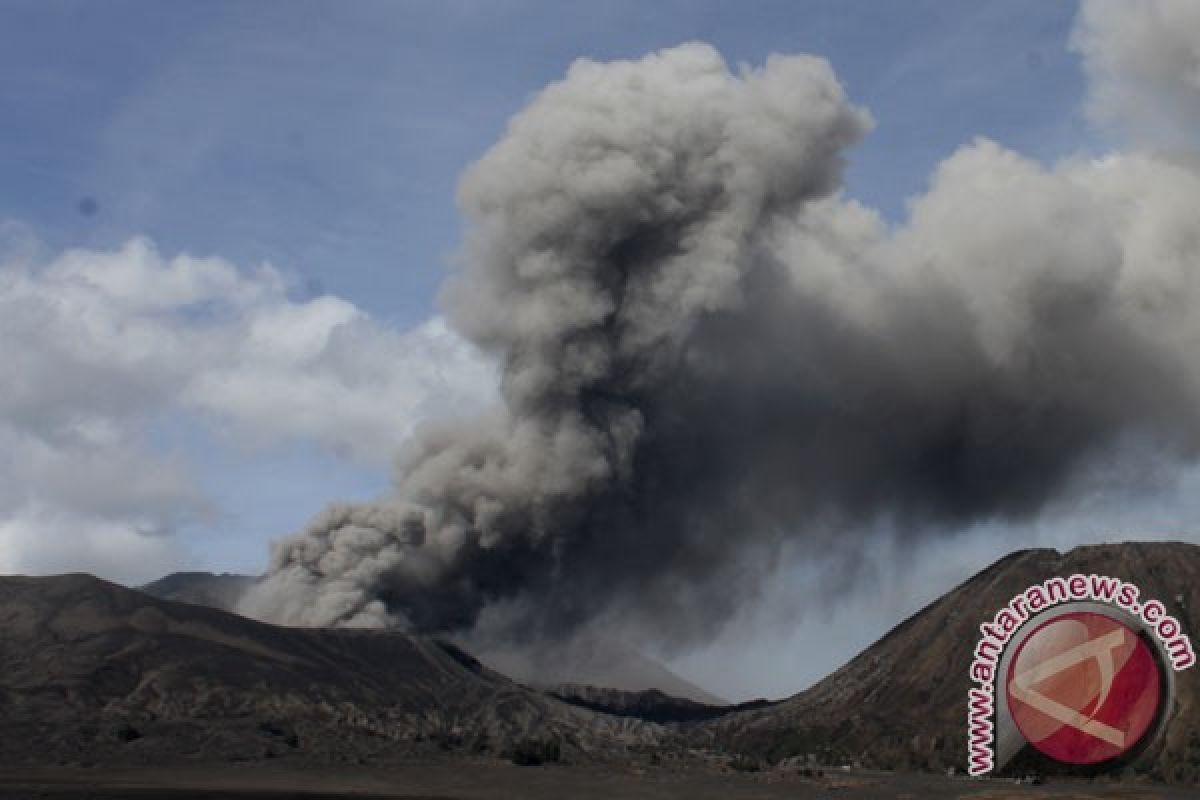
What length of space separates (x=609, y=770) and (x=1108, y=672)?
5216 cm

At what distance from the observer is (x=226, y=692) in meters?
123

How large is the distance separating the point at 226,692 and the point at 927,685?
84.4 meters

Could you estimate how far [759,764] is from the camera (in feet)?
402

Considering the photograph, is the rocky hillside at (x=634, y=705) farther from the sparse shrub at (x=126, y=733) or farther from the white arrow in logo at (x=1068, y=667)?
the white arrow in logo at (x=1068, y=667)

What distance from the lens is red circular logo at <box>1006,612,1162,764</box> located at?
196 feet

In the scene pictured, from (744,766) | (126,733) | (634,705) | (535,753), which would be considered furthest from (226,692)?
(634,705)

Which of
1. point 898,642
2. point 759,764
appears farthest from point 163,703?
point 898,642

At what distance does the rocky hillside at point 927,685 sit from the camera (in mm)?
Answer: 138750

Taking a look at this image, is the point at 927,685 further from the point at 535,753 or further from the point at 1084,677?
the point at 1084,677

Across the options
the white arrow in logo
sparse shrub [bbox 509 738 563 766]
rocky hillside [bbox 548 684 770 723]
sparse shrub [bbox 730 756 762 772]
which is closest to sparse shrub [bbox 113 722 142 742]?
sparse shrub [bbox 509 738 563 766]

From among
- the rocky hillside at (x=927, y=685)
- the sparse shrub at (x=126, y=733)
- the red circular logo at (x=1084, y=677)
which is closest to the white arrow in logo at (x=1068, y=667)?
the red circular logo at (x=1084, y=677)

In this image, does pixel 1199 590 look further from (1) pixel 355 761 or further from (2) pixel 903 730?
(1) pixel 355 761

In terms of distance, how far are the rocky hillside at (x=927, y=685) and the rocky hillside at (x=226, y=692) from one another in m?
18.7

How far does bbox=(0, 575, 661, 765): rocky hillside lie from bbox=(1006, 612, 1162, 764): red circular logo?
57.8 m
